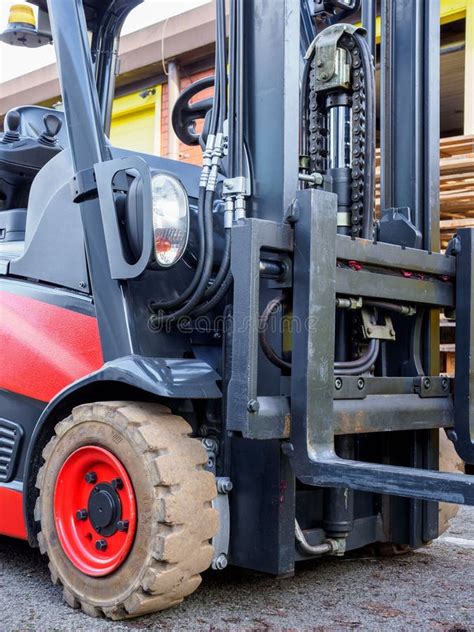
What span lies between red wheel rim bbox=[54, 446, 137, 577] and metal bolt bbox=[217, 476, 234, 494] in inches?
12.1

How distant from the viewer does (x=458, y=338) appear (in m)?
3.44

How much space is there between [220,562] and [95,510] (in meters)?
0.48

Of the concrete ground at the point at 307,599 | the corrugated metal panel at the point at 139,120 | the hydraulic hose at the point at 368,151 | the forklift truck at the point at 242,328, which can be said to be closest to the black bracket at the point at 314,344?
the forklift truck at the point at 242,328

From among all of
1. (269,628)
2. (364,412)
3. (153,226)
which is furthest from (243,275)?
(269,628)

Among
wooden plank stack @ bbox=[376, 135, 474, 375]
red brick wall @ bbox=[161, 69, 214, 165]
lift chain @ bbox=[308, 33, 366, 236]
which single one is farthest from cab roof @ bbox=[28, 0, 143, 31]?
red brick wall @ bbox=[161, 69, 214, 165]

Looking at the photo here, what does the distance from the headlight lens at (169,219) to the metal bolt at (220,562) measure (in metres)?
1.03

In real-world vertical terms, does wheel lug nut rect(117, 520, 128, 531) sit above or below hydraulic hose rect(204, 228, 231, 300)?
below

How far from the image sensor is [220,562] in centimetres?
307

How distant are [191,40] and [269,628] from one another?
29.5ft

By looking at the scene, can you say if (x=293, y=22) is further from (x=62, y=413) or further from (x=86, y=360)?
(x=62, y=413)

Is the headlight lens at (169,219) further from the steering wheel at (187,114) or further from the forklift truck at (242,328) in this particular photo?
the steering wheel at (187,114)

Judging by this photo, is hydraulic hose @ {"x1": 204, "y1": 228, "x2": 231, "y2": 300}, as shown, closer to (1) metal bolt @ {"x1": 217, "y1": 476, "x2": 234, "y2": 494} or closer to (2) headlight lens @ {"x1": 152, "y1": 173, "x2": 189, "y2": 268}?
(2) headlight lens @ {"x1": 152, "y1": 173, "x2": 189, "y2": 268}

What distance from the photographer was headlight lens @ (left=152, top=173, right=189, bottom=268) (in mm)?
3123

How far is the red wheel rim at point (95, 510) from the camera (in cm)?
303
